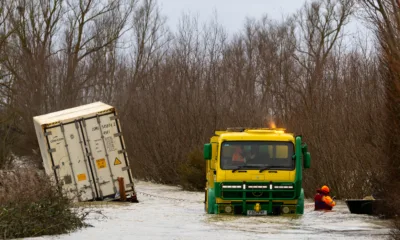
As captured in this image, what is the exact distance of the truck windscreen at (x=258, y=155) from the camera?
2212 cm

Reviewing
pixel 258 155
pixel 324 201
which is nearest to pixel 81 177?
pixel 258 155

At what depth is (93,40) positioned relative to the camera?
60594 mm

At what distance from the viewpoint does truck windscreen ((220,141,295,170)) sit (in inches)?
871

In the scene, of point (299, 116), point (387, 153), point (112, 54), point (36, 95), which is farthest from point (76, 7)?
point (387, 153)

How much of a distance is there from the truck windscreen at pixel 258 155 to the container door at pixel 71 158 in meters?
6.35

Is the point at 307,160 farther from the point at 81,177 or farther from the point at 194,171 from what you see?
the point at 194,171

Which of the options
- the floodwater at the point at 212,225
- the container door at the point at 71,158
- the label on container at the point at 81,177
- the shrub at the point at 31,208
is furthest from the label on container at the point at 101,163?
the shrub at the point at 31,208

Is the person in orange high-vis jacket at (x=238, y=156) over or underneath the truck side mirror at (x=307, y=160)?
over

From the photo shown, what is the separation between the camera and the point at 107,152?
89.7 ft

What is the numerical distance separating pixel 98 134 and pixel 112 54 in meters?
38.1

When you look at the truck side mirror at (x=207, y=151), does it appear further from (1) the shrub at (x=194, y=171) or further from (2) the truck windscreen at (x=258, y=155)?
(1) the shrub at (x=194, y=171)

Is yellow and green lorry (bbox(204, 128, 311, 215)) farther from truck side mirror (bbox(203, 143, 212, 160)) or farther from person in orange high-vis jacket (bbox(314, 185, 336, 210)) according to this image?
person in orange high-vis jacket (bbox(314, 185, 336, 210))

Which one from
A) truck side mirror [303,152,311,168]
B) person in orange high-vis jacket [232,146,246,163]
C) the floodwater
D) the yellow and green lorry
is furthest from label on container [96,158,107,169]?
truck side mirror [303,152,311,168]

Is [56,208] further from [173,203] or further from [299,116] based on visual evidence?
[299,116]
